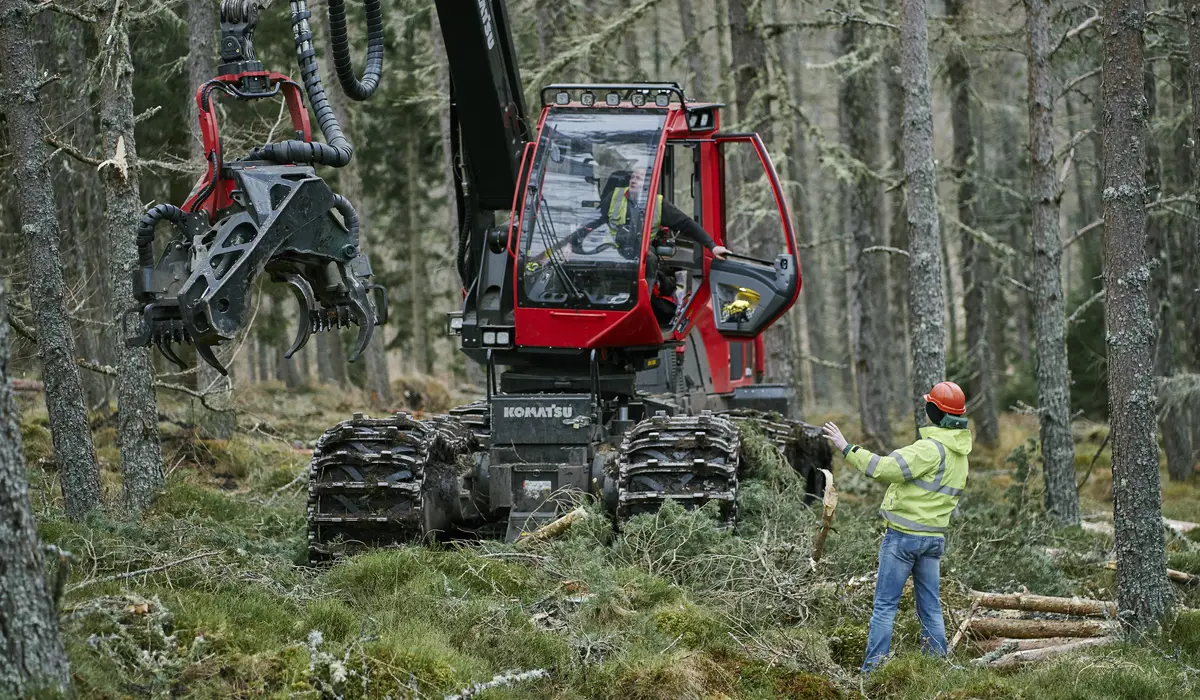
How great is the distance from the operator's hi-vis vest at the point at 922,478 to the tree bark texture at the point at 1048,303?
18.1ft

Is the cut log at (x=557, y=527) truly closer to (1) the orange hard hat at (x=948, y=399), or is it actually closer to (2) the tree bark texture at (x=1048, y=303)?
(1) the orange hard hat at (x=948, y=399)

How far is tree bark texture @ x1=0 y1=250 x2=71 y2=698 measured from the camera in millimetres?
4738

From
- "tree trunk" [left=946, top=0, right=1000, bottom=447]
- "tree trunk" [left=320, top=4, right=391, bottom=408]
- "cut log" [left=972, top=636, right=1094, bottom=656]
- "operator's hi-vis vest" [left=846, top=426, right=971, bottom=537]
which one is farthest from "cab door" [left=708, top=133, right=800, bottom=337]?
"tree trunk" [left=320, top=4, right=391, bottom=408]

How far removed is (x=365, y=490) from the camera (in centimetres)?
895

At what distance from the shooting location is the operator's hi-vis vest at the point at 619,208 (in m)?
10.2

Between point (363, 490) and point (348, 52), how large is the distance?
310 centimetres

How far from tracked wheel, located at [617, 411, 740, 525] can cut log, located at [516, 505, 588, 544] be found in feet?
0.96

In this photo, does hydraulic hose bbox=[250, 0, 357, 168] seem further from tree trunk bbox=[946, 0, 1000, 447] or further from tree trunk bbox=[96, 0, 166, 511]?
tree trunk bbox=[946, 0, 1000, 447]

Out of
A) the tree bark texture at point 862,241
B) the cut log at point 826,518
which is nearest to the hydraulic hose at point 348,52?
the cut log at point 826,518

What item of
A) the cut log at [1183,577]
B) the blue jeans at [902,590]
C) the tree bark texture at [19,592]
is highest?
the tree bark texture at [19,592]

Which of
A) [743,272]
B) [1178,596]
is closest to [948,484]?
[1178,596]

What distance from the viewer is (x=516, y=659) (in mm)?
6871

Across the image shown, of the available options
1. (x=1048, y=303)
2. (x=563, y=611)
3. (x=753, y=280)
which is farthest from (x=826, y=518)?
(x=1048, y=303)

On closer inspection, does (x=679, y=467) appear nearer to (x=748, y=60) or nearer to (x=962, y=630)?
(x=962, y=630)
